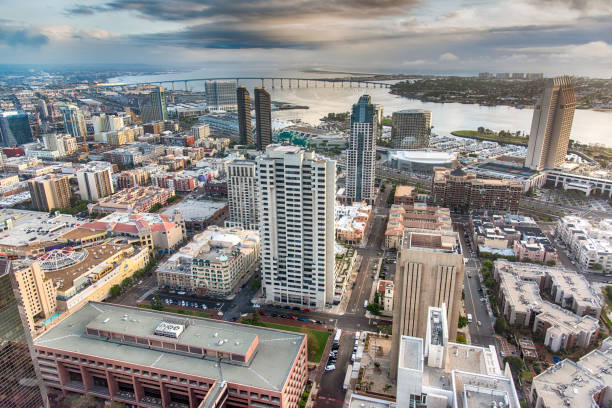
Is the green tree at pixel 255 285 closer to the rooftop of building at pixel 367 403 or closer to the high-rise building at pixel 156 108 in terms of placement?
the rooftop of building at pixel 367 403

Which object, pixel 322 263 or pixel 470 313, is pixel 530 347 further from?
pixel 322 263

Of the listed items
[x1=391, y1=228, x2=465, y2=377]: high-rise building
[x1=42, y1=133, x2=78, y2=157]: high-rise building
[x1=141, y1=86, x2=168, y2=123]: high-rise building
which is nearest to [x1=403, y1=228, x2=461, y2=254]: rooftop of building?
[x1=391, y1=228, x2=465, y2=377]: high-rise building

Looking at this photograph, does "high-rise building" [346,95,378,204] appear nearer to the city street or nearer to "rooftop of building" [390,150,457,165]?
Result: the city street

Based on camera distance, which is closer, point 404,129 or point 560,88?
point 560,88

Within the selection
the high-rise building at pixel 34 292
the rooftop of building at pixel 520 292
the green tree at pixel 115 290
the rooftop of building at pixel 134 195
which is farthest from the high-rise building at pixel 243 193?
the rooftop of building at pixel 520 292

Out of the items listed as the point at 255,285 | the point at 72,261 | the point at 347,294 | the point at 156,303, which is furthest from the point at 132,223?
the point at 347,294

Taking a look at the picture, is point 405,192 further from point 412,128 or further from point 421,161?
point 412,128

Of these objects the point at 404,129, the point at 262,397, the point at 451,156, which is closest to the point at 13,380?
the point at 262,397
